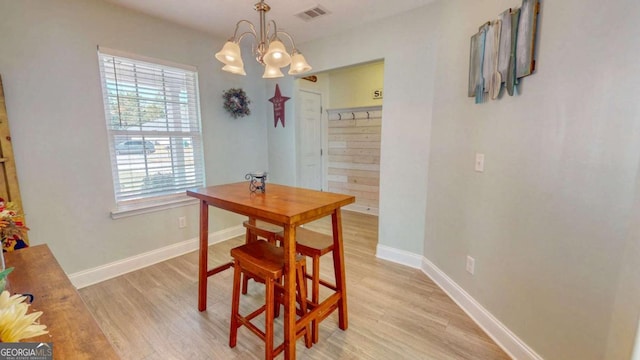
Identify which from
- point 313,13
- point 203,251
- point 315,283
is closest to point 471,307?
point 315,283

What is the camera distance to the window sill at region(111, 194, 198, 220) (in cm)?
252

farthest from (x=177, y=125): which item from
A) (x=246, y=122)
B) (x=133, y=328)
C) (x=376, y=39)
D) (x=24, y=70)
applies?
(x=376, y=39)

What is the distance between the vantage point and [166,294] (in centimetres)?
224

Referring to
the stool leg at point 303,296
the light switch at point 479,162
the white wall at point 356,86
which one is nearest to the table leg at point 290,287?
the stool leg at point 303,296

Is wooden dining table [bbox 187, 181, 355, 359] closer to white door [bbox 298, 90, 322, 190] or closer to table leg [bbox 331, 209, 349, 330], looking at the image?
table leg [bbox 331, 209, 349, 330]

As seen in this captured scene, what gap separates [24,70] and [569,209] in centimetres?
356

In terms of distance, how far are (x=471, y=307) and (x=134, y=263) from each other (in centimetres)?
Result: 300

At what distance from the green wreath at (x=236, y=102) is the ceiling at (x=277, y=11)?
67 centimetres

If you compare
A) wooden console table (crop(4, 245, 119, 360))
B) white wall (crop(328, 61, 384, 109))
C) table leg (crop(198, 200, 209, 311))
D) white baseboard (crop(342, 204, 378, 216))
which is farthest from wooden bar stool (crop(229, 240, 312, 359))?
white wall (crop(328, 61, 384, 109))

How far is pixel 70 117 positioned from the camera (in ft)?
7.18

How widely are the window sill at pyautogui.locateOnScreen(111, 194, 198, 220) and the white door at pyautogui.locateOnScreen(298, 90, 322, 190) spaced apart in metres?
2.04

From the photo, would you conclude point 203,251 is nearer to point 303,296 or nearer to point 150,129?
point 303,296

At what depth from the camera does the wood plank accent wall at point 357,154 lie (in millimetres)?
4574

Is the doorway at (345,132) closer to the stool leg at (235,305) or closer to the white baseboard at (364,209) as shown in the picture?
the white baseboard at (364,209)
